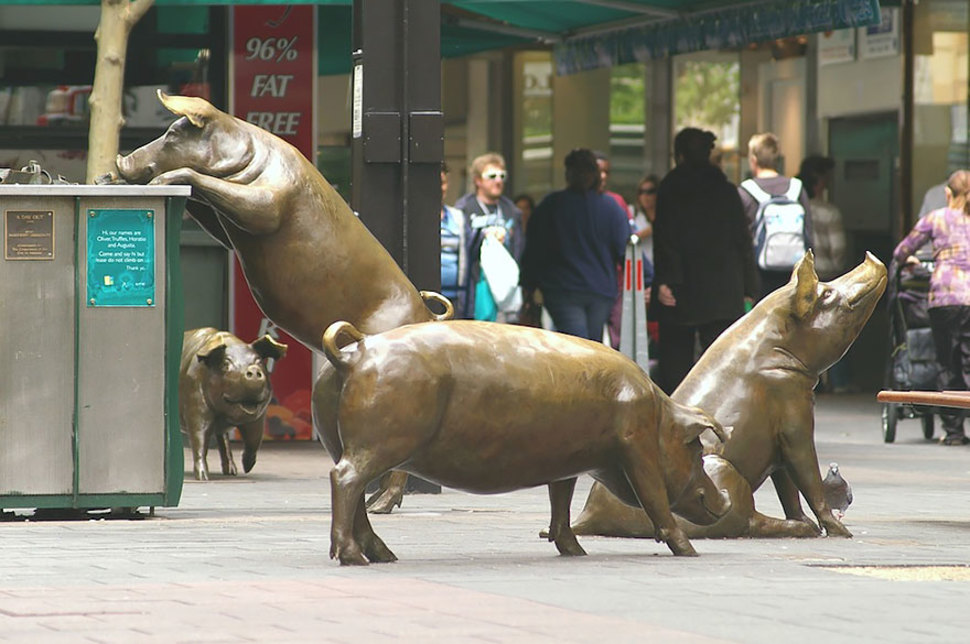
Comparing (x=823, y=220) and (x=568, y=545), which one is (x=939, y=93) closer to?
(x=823, y=220)

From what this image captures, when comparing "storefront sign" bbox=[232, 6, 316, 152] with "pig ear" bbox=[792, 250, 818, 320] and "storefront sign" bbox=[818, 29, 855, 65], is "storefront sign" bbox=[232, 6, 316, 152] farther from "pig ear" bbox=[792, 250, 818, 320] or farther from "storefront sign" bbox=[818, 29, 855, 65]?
"storefront sign" bbox=[818, 29, 855, 65]

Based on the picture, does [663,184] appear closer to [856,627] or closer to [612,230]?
[612,230]

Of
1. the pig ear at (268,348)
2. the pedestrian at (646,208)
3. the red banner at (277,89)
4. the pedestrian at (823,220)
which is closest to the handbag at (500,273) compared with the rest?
the red banner at (277,89)

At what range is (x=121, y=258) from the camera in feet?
32.6

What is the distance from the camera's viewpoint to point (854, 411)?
1986 centimetres

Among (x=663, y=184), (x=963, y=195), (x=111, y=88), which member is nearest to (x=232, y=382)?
(x=111, y=88)

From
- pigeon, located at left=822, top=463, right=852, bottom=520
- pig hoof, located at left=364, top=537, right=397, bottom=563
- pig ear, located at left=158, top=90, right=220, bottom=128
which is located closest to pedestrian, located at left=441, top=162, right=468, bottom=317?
pig ear, located at left=158, top=90, right=220, bottom=128

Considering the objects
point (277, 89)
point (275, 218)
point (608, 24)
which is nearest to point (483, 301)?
point (277, 89)

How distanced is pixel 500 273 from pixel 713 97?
12343 millimetres

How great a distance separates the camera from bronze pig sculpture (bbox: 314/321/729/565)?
24.7 ft

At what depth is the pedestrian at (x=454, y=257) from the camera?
14.9 m

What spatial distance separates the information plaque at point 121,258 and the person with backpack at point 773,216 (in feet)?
19.8

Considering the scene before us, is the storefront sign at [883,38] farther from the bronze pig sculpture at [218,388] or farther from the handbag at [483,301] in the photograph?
the bronze pig sculpture at [218,388]

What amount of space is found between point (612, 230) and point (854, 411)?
5192 millimetres
